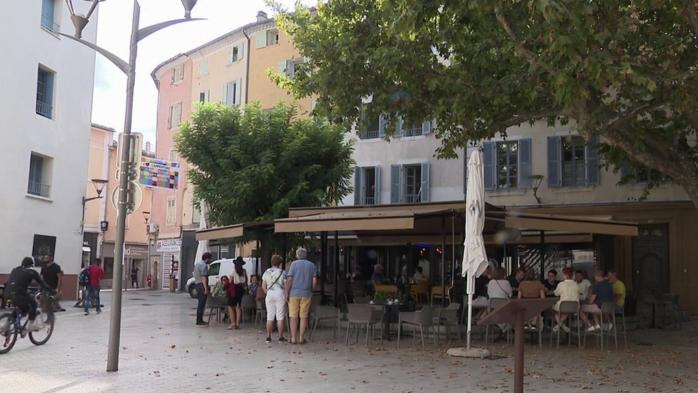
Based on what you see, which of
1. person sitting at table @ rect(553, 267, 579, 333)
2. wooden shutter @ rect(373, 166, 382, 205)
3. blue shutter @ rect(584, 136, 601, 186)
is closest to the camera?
person sitting at table @ rect(553, 267, 579, 333)

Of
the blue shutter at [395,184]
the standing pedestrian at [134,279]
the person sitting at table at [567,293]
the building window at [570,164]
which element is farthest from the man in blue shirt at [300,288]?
the standing pedestrian at [134,279]

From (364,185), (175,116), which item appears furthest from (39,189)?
(175,116)

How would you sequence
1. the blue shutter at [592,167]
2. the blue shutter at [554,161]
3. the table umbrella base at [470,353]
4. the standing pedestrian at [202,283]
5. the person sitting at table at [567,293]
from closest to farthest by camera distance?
the table umbrella base at [470,353] < the person sitting at table at [567,293] < the standing pedestrian at [202,283] < the blue shutter at [592,167] < the blue shutter at [554,161]

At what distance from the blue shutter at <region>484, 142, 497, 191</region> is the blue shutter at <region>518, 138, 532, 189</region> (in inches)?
36.4

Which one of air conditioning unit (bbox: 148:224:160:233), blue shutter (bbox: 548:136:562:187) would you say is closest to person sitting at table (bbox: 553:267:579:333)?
blue shutter (bbox: 548:136:562:187)

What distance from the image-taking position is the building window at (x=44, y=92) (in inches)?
947

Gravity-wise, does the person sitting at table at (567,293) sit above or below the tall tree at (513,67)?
below

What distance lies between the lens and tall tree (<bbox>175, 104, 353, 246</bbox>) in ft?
62.8

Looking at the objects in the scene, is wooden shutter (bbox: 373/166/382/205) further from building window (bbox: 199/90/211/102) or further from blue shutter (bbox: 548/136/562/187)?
building window (bbox: 199/90/211/102)

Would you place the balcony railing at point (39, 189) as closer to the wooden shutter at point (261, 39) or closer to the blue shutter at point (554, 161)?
the wooden shutter at point (261, 39)

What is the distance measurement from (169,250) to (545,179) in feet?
76.1

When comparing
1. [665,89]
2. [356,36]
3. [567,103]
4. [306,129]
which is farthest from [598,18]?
[306,129]

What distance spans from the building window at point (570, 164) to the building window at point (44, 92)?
17.3m

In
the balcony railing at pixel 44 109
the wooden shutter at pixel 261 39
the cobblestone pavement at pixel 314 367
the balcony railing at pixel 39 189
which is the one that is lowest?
the cobblestone pavement at pixel 314 367
